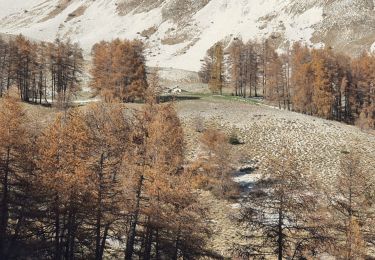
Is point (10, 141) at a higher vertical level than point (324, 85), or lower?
lower

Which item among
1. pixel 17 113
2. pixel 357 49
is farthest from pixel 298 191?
pixel 357 49

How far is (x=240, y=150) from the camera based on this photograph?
51.5 m

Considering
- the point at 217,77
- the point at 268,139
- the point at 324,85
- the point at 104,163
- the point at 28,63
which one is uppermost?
the point at 28,63

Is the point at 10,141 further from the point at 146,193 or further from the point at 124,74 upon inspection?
the point at 124,74

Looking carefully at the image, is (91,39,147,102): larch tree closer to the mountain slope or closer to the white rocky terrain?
the white rocky terrain

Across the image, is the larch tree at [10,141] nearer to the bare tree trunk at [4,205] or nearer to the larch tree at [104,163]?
the bare tree trunk at [4,205]

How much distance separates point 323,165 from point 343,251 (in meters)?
23.2

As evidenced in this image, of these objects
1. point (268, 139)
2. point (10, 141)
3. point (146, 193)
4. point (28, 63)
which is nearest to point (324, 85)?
point (268, 139)

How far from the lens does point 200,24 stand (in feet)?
538

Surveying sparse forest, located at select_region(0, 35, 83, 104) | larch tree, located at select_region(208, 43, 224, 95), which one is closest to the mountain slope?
larch tree, located at select_region(208, 43, 224, 95)

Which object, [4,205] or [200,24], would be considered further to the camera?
[200,24]

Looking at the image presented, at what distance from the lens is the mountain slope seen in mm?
136125

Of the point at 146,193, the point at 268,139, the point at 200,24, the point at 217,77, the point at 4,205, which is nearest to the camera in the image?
the point at 146,193

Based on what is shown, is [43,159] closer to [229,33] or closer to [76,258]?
[76,258]
